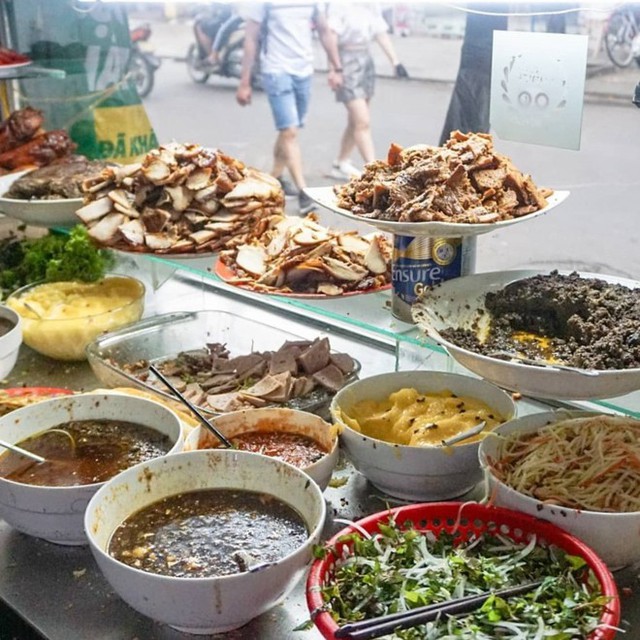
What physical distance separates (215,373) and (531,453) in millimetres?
902

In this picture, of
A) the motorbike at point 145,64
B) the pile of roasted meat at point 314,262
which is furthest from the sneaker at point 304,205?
the motorbike at point 145,64

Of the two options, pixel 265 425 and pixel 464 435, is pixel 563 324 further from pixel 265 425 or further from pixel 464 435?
pixel 265 425

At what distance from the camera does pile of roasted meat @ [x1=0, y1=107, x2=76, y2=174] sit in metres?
2.86

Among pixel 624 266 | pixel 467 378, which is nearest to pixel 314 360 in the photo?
pixel 467 378

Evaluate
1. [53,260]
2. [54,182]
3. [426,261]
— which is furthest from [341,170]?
[426,261]

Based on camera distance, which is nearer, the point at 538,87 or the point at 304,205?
the point at 538,87

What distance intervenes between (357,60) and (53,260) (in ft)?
9.69

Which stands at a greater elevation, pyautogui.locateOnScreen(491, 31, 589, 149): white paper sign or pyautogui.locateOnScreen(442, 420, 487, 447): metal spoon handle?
pyautogui.locateOnScreen(491, 31, 589, 149): white paper sign

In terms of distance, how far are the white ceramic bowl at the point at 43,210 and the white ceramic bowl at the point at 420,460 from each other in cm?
122

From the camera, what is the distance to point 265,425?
5.87 feet

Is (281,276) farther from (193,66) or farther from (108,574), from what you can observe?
(193,66)

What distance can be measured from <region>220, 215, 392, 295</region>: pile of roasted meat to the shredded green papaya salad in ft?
2.28

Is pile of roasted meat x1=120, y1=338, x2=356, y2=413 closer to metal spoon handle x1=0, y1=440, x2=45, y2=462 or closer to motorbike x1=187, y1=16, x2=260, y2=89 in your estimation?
metal spoon handle x1=0, y1=440, x2=45, y2=462

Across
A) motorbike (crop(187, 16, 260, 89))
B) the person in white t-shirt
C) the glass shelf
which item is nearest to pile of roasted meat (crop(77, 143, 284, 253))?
the glass shelf
